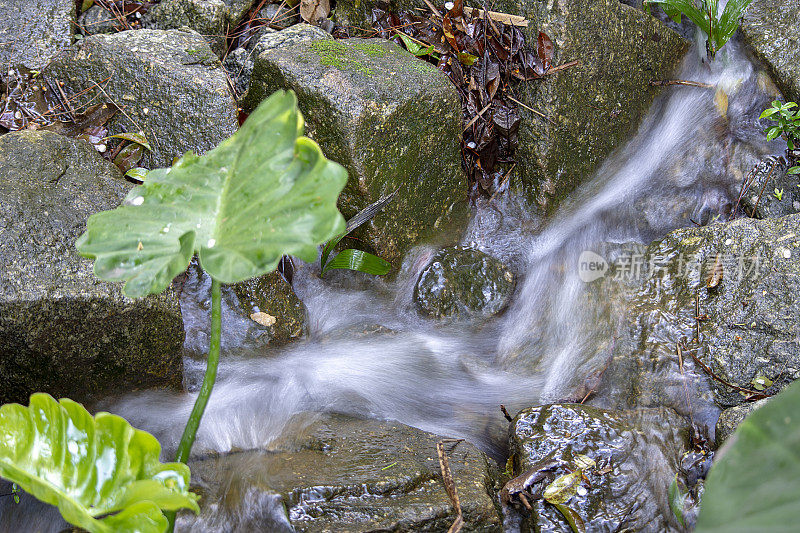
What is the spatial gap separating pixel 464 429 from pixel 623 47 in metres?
2.15

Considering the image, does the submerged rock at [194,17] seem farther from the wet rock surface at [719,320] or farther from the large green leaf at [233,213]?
the wet rock surface at [719,320]

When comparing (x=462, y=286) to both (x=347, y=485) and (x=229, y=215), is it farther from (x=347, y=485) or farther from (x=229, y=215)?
(x=229, y=215)

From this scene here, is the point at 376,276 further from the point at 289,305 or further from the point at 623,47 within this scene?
the point at 623,47

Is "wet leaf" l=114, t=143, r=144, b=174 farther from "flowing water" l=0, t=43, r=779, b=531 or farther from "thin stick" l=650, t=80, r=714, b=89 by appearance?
"thin stick" l=650, t=80, r=714, b=89

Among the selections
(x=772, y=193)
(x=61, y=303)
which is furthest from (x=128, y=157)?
(x=772, y=193)

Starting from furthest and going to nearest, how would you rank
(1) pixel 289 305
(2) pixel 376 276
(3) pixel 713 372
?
(2) pixel 376 276, (1) pixel 289 305, (3) pixel 713 372

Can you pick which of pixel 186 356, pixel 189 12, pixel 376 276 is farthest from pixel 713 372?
pixel 189 12

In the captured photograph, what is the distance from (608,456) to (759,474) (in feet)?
4.31

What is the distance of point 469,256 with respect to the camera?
294 cm

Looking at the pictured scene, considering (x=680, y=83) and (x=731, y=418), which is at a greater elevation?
(x=680, y=83)

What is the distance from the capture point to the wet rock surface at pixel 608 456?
78.8 inches

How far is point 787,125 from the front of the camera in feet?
10.0

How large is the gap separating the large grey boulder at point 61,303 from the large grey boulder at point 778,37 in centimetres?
340

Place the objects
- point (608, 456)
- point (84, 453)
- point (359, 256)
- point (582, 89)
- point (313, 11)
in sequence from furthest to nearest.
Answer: point (313, 11) < point (582, 89) < point (359, 256) < point (608, 456) < point (84, 453)
